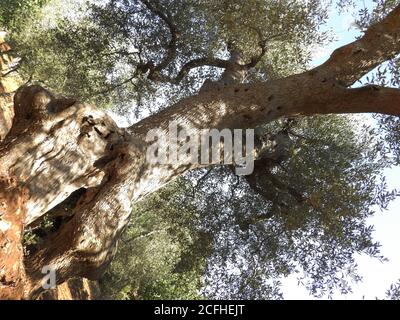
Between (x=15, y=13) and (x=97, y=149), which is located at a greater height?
(x=15, y=13)

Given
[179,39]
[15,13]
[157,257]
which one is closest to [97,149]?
[179,39]

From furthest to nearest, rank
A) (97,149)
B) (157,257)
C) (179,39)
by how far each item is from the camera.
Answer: (157,257) < (179,39) < (97,149)

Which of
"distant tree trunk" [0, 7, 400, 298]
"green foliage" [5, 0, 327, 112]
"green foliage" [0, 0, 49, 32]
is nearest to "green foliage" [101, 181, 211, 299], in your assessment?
"green foliage" [5, 0, 327, 112]

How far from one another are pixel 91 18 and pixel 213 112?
8146 mm

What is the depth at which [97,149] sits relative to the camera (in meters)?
5.66

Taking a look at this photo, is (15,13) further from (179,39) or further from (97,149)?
(97,149)

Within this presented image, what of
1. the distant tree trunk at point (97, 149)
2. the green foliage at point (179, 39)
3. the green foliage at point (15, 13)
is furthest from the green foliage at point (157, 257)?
the green foliage at point (15, 13)

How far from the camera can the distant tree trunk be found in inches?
185

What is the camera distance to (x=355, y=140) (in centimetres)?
1352

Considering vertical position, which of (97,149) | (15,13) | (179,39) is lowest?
(97,149)

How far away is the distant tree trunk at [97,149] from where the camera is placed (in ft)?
15.4

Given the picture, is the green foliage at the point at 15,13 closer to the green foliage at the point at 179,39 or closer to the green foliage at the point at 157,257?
the green foliage at the point at 179,39
